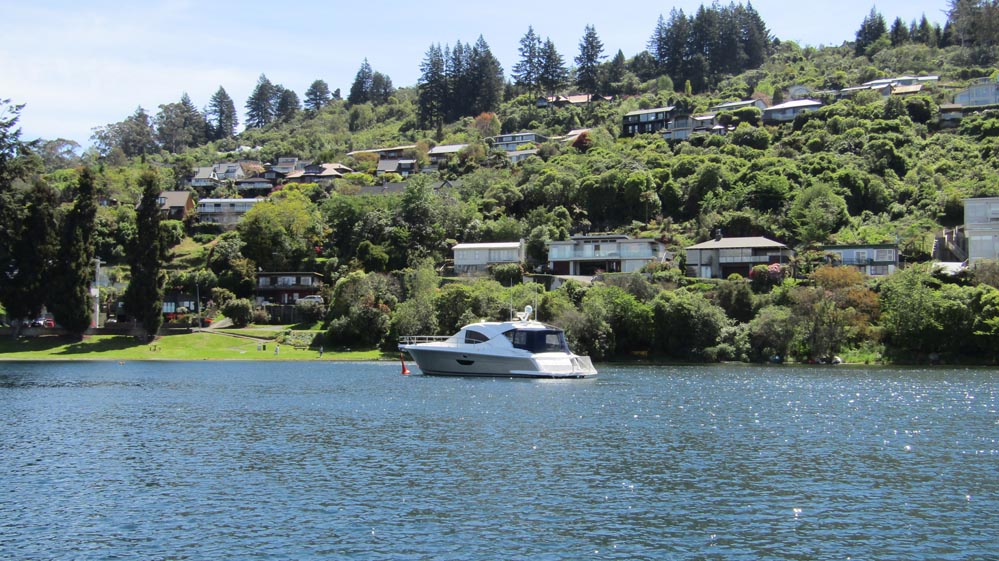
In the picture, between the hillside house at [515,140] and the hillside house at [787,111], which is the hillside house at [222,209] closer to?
the hillside house at [515,140]

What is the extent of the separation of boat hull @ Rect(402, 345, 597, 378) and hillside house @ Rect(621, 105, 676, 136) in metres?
115

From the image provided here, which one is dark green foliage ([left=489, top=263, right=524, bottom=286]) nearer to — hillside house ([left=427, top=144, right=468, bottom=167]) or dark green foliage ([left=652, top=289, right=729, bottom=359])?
dark green foliage ([left=652, top=289, right=729, bottom=359])

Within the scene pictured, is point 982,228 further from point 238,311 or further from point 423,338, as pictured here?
point 238,311

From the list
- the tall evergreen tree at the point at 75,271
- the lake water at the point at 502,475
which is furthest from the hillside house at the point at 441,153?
the lake water at the point at 502,475

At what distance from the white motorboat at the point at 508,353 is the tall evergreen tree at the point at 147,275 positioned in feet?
129

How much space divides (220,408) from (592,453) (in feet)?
75.5

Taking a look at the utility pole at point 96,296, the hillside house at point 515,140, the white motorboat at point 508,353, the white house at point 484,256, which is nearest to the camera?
the white motorboat at point 508,353

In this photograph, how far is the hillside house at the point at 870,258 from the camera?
91.9m

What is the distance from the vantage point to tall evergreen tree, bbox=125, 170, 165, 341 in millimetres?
92375

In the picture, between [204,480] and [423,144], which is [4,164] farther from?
[423,144]

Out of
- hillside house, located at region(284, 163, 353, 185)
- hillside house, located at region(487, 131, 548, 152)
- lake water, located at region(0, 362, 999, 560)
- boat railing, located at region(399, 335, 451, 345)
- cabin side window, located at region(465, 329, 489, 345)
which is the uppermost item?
hillside house, located at region(487, 131, 548, 152)

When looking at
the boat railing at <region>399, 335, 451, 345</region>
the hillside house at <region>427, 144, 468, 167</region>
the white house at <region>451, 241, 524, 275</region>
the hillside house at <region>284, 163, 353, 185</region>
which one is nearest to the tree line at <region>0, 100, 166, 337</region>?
the boat railing at <region>399, 335, 451, 345</region>

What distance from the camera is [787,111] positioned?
15925cm

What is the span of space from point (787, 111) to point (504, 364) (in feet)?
375
